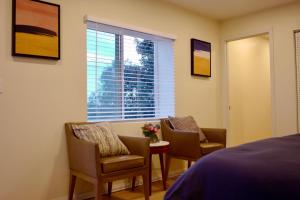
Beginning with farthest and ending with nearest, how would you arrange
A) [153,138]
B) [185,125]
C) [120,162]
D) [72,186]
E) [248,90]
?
[248,90], [185,125], [153,138], [72,186], [120,162]

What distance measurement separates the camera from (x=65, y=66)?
2.88m

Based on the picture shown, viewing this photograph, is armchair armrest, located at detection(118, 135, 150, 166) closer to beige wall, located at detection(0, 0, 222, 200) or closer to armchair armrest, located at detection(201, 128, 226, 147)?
beige wall, located at detection(0, 0, 222, 200)

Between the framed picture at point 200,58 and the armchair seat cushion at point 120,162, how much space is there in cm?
203

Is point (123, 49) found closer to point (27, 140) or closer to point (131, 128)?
point (131, 128)

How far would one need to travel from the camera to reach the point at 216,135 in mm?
3801

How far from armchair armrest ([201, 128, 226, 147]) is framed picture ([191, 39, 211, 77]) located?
96 cm

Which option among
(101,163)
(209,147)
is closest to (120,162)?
(101,163)

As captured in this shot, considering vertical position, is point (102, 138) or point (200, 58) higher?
point (200, 58)

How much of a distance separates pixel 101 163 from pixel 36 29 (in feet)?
4.52

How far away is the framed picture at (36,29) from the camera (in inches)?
100

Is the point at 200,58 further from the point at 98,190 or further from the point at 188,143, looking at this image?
the point at 98,190

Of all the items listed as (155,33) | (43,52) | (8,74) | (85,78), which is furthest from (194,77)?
(8,74)

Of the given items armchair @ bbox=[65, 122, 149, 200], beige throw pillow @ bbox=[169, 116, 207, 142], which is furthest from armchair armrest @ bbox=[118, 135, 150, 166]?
beige throw pillow @ bbox=[169, 116, 207, 142]

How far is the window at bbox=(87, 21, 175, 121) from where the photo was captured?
320 centimetres
